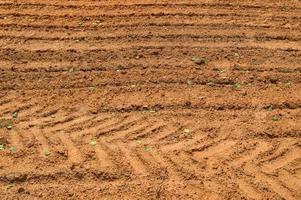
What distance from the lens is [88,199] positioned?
458cm

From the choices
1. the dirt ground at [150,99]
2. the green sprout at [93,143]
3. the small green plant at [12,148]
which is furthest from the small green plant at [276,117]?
the small green plant at [12,148]

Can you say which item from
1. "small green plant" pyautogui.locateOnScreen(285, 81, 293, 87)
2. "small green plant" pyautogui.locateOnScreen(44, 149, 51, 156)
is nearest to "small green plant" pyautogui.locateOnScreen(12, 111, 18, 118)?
"small green plant" pyautogui.locateOnScreen(44, 149, 51, 156)

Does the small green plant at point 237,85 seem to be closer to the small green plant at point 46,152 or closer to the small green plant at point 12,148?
the small green plant at point 46,152

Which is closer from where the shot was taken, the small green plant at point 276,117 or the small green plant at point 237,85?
the small green plant at point 276,117

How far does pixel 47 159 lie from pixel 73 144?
1.05 feet

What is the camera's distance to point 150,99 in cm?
562

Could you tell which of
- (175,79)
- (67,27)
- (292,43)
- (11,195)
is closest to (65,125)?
(11,195)

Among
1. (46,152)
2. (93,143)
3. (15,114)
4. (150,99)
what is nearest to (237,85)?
(150,99)

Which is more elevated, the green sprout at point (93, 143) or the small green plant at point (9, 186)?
the green sprout at point (93, 143)

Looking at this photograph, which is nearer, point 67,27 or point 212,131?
point 212,131

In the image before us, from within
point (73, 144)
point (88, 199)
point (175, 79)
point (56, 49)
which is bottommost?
point (88, 199)

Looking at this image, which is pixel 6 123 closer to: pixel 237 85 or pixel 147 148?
pixel 147 148

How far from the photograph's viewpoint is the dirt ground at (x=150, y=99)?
476cm

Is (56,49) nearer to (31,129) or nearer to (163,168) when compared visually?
(31,129)
